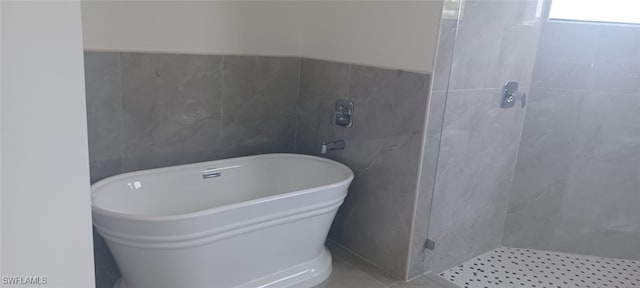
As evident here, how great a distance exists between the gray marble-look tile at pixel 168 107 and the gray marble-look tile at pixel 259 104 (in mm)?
84

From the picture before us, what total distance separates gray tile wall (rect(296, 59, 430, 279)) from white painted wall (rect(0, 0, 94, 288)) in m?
1.77

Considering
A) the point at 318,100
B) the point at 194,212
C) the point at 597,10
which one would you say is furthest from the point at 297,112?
the point at 597,10

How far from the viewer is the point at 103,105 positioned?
2.28 metres

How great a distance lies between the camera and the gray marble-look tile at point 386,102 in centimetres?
233

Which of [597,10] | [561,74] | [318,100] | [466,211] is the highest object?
[597,10]

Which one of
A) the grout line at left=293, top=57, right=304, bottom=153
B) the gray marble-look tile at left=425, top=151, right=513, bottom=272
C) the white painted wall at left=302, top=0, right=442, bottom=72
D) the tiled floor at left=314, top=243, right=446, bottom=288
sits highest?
the white painted wall at left=302, top=0, right=442, bottom=72

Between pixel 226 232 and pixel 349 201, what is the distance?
1.00 m

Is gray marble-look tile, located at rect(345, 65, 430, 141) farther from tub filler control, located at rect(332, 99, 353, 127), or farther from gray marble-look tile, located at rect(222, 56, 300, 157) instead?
gray marble-look tile, located at rect(222, 56, 300, 157)

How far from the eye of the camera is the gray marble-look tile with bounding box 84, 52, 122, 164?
221 centimetres

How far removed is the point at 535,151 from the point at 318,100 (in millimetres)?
1433

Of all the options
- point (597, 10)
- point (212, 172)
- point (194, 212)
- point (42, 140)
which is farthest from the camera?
point (597, 10)

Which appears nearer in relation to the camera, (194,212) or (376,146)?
Result: (194,212)

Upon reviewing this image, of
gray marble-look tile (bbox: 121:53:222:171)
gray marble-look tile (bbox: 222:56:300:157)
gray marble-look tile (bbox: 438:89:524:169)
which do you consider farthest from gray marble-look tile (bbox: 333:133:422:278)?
gray marble-look tile (bbox: 121:53:222:171)

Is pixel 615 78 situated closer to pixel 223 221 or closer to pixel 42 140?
pixel 223 221
